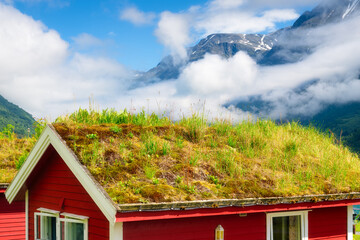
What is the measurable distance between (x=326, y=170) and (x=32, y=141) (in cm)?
1386

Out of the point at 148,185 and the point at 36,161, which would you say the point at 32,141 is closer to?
the point at 36,161

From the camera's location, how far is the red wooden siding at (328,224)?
9773mm

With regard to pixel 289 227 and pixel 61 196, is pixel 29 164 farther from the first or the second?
pixel 289 227

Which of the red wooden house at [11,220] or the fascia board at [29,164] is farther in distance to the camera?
the red wooden house at [11,220]

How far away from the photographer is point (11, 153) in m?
17.0

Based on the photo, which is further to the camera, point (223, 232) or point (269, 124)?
point (269, 124)

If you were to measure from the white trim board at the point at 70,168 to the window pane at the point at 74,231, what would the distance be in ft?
4.80

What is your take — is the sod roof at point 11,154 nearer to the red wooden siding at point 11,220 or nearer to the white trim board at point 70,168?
the red wooden siding at point 11,220

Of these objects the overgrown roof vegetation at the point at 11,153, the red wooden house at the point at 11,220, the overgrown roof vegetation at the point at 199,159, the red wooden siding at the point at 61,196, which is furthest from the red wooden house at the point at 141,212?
the overgrown roof vegetation at the point at 11,153

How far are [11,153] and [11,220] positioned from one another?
3762 millimetres

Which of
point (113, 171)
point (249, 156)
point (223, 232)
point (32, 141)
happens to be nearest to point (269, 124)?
point (249, 156)

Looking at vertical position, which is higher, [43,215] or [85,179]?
[85,179]

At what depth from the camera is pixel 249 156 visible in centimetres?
1070

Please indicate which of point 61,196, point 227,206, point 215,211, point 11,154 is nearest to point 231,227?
point 227,206
